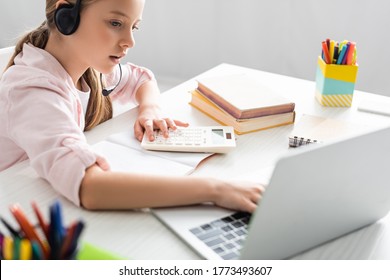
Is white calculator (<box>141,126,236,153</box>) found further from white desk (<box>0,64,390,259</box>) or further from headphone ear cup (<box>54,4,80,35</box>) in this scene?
headphone ear cup (<box>54,4,80,35</box>)

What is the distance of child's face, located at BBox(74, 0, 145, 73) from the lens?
3.58ft

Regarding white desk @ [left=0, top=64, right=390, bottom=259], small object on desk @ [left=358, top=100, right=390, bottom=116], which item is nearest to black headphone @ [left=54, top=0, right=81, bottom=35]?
white desk @ [left=0, top=64, right=390, bottom=259]

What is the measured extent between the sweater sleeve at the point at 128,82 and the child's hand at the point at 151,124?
0.25m

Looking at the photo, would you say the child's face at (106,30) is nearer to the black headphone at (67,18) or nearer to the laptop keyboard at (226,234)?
the black headphone at (67,18)

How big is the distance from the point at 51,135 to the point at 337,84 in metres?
0.79

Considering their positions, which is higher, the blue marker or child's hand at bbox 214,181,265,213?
the blue marker

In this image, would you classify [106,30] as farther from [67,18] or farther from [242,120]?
[242,120]

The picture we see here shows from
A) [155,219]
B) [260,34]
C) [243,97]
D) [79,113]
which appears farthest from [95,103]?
[260,34]

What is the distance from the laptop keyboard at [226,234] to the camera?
0.77 meters

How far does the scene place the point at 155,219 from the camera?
2.85ft

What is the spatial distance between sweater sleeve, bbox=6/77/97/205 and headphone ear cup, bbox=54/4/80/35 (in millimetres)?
143

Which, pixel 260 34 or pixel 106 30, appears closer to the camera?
pixel 106 30

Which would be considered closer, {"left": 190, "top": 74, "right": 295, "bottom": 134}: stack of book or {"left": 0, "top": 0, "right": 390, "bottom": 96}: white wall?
{"left": 190, "top": 74, "right": 295, "bottom": 134}: stack of book

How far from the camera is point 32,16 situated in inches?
134
